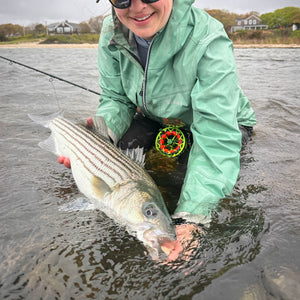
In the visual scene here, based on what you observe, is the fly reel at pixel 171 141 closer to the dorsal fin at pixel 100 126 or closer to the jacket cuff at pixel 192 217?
the dorsal fin at pixel 100 126

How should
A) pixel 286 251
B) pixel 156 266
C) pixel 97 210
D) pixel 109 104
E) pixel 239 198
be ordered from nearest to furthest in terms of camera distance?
pixel 156 266 → pixel 286 251 → pixel 97 210 → pixel 239 198 → pixel 109 104

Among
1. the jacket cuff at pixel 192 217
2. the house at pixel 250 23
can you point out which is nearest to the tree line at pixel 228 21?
the house at pixel 250 23

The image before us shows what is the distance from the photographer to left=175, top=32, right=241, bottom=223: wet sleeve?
2.31m

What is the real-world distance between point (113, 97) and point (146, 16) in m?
1.33

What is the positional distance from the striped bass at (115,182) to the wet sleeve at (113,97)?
1.01 ft

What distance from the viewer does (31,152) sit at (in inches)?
168

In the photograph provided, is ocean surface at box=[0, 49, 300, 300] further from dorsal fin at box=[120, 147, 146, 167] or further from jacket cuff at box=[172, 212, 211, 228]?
dorsal fin at box=[120, 147, 146, 167]

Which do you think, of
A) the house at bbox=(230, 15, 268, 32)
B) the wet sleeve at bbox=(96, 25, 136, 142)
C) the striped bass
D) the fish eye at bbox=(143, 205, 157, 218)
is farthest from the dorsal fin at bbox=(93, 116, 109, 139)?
the house at bbox=(230, 15, 268, 32)

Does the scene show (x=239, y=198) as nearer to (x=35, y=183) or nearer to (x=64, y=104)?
(x=35, y=183)

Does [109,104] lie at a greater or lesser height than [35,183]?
Result: greater

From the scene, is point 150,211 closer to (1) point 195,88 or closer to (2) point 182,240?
(2) point 182,240

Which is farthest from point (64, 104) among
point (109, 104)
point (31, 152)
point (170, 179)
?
point (170, 179)

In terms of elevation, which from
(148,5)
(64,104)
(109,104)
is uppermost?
(148,5)

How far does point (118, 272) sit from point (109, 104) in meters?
2.11
